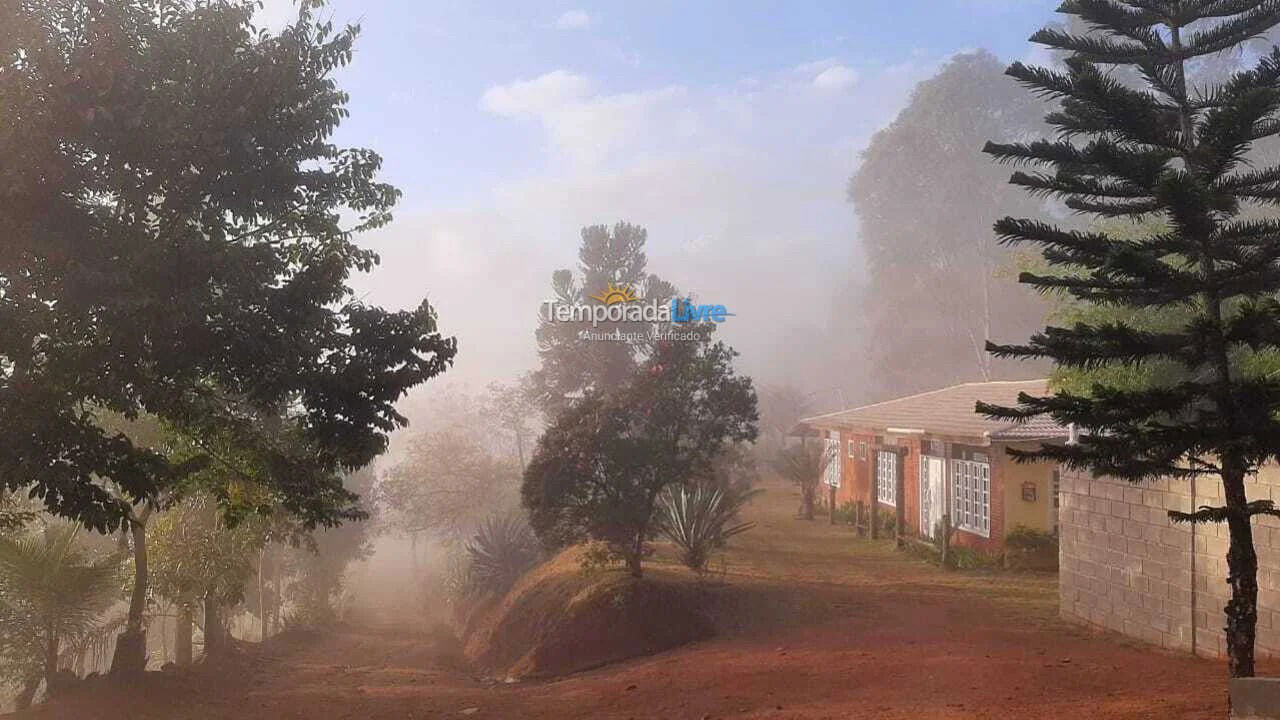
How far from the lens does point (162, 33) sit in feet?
25.8

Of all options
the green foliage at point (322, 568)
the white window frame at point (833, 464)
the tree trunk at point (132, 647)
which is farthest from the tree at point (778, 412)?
the tree trunk at point (132, 647)

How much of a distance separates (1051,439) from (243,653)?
51.8ft

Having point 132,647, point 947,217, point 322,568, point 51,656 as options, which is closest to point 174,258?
point 132,647

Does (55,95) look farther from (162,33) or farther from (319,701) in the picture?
(319,701)

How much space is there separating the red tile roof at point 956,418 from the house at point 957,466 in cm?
2

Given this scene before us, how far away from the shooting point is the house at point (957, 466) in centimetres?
1606

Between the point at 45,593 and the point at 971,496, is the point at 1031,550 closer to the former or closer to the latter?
the point at 971,496

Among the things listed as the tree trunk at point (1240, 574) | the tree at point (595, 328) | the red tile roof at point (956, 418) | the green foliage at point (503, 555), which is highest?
the tree at point (595, 328)

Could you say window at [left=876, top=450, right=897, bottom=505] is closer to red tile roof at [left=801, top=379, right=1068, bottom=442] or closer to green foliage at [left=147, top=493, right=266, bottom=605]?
red tile roof at [left=801, top=379, right=1068, bottom=442]

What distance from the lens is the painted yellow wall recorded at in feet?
52.2

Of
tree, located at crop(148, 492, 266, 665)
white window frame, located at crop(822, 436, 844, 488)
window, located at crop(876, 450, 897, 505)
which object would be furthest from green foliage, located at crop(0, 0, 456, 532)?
white window frame, located at crop(822, 436, 844, 488)

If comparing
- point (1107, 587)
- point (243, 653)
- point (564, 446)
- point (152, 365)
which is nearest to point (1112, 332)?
point (1107, 587)

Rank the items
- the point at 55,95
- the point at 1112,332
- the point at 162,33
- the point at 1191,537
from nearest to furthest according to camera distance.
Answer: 1. the point at 1112,332
2. the point at 55,95
3. the point at 162,33
4. the point at 1191,537

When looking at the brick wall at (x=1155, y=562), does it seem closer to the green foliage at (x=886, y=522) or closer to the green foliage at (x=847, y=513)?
the green foliage at (x=886, y=522)
